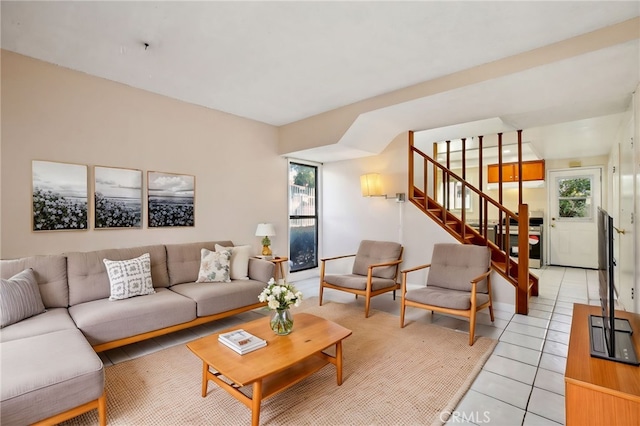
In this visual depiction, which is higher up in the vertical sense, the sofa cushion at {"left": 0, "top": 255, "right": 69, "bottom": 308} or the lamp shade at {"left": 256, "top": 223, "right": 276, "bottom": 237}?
the lamp shade at {"left": 256, "top": 223, "right": 276, "bottom": 237}

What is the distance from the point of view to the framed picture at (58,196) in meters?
2.96

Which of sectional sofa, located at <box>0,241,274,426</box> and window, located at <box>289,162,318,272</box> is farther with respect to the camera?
window, located at <box>289,162,318,272</box>

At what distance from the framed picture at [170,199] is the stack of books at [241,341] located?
218 centimetres

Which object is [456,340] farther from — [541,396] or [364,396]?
[364,396]

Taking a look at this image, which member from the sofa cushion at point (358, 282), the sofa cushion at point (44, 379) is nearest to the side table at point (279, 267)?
the sofa cushion at point (358, 282)

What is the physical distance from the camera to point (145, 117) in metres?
3.69

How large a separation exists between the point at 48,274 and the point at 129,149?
1.54m

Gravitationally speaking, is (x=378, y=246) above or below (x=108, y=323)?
above

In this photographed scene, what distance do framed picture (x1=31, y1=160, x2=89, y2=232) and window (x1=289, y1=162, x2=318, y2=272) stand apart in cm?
304

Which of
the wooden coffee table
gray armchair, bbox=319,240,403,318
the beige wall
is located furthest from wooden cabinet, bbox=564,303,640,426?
the beige wall

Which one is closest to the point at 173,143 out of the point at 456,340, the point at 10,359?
the point at 10,359

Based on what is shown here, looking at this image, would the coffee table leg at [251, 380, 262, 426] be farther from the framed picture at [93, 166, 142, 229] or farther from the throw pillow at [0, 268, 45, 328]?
the framed picture at [93, 166, 142, 229]

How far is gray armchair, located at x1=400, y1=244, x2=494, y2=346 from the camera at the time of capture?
3.07 meters

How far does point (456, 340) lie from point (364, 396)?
136 cm
